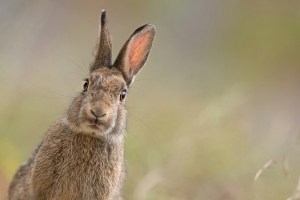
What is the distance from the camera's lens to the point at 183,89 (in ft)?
32.9

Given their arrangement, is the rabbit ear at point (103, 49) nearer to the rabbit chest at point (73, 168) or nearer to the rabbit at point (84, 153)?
the rabbit at point (84, 153)

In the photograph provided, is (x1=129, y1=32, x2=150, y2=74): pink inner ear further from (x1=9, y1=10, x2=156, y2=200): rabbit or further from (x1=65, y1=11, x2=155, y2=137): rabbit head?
(x1=9, y1=10, x2=156, y2=200): rabbit

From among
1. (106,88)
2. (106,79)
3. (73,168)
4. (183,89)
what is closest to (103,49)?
(106,79)

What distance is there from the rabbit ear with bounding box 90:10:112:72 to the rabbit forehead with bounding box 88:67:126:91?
171 mm

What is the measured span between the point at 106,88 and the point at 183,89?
4.48 meters

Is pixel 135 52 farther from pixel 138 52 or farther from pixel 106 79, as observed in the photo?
pixel 106 79

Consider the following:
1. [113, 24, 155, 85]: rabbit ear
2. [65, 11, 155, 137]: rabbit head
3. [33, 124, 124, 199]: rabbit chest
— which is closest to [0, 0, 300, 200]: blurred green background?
[113, 24, 155, 85]: rabbit ear

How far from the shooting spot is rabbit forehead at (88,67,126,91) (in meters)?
5.66

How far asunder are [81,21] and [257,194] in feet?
16.5

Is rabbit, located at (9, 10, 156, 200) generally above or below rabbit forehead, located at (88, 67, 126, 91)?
below

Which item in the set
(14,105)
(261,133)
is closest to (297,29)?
(261,133)

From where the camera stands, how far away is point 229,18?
12.1 metres

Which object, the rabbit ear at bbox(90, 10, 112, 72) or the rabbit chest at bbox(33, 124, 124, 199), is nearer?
the rabbit chest at bbox(33, 124, 124, 199)

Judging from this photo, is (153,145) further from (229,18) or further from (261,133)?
(229,18)
